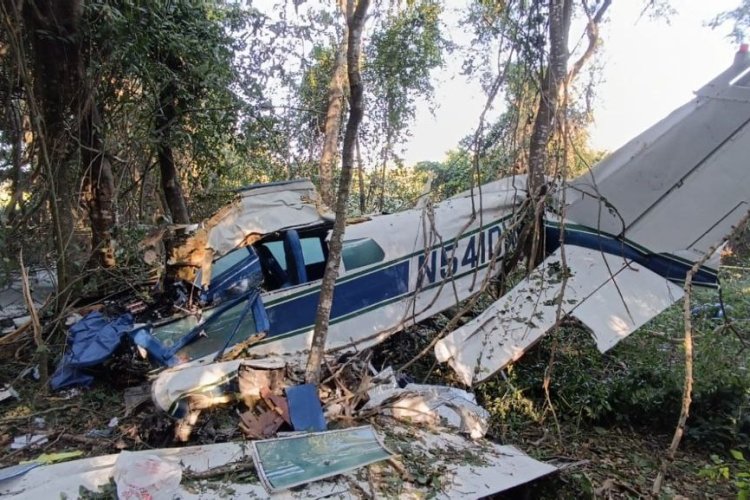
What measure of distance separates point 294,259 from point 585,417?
313 centimetres

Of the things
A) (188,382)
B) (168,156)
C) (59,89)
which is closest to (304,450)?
(188,382)

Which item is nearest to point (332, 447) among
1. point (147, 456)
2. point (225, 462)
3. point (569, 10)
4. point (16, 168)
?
point (225, 462)

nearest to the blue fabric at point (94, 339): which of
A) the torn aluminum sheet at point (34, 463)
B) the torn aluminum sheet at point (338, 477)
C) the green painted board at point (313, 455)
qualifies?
the torn aluminum sheet at point (34, 463)

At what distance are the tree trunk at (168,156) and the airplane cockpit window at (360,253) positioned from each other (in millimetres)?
3364

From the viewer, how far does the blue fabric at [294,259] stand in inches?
195

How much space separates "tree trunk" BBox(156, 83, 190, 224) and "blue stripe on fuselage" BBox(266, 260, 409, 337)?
342 centimetres

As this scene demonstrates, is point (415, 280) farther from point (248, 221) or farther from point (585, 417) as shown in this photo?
point (585, 417)

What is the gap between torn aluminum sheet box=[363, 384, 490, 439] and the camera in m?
3.69

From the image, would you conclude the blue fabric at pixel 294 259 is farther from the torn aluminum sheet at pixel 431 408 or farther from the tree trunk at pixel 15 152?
the tree trunk at pixel 15 152

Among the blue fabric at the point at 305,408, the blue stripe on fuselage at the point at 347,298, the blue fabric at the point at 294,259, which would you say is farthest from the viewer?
the blue fabric at the point at 294,259

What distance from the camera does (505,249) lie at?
558 centimetres

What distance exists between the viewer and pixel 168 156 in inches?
299

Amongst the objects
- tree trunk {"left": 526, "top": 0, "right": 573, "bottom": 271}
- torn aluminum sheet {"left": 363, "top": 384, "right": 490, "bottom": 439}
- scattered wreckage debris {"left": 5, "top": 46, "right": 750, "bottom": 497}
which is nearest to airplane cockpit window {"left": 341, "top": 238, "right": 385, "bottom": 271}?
scattered wreckage debris {"left": 5, "top": 46, "right": 750, "bottom": 497}

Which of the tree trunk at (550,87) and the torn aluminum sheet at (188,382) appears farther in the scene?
the tree trunk at (550,87)
